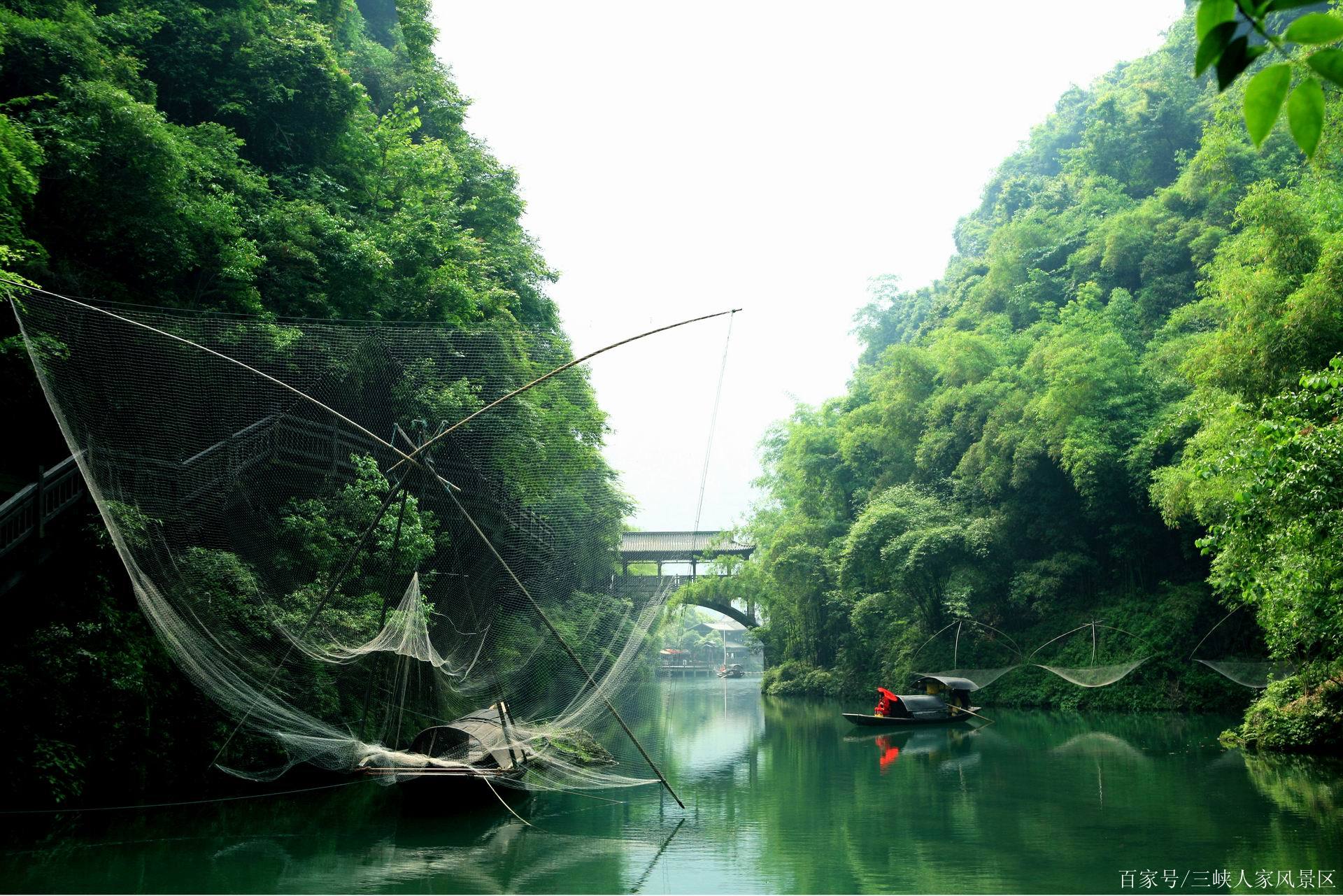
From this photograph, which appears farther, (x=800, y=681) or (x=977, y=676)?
(x=800, y=681)

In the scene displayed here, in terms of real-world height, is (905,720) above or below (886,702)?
below

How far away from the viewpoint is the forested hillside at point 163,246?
827 cm

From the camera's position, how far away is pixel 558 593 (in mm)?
9484

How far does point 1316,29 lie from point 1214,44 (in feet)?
0.44

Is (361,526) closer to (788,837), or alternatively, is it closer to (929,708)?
(788,837)

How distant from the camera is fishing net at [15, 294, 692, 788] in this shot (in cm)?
711

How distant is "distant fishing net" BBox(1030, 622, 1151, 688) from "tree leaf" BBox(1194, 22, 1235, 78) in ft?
51.2

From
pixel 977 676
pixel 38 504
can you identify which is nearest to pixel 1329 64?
pixel 38 504

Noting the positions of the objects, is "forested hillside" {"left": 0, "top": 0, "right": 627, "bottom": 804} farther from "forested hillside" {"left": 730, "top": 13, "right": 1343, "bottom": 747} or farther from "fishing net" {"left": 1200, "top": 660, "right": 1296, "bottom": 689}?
"fishing net" {"left": 1200, "top": 660, "right": 1296, "bottom": 689}

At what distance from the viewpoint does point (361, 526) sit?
8.73 m

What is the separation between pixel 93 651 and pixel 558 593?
414cm

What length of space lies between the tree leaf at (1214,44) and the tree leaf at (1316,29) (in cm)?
5

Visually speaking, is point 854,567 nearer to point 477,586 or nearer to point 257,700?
point 477,586

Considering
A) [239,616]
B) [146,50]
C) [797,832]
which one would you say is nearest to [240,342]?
[239,616]
